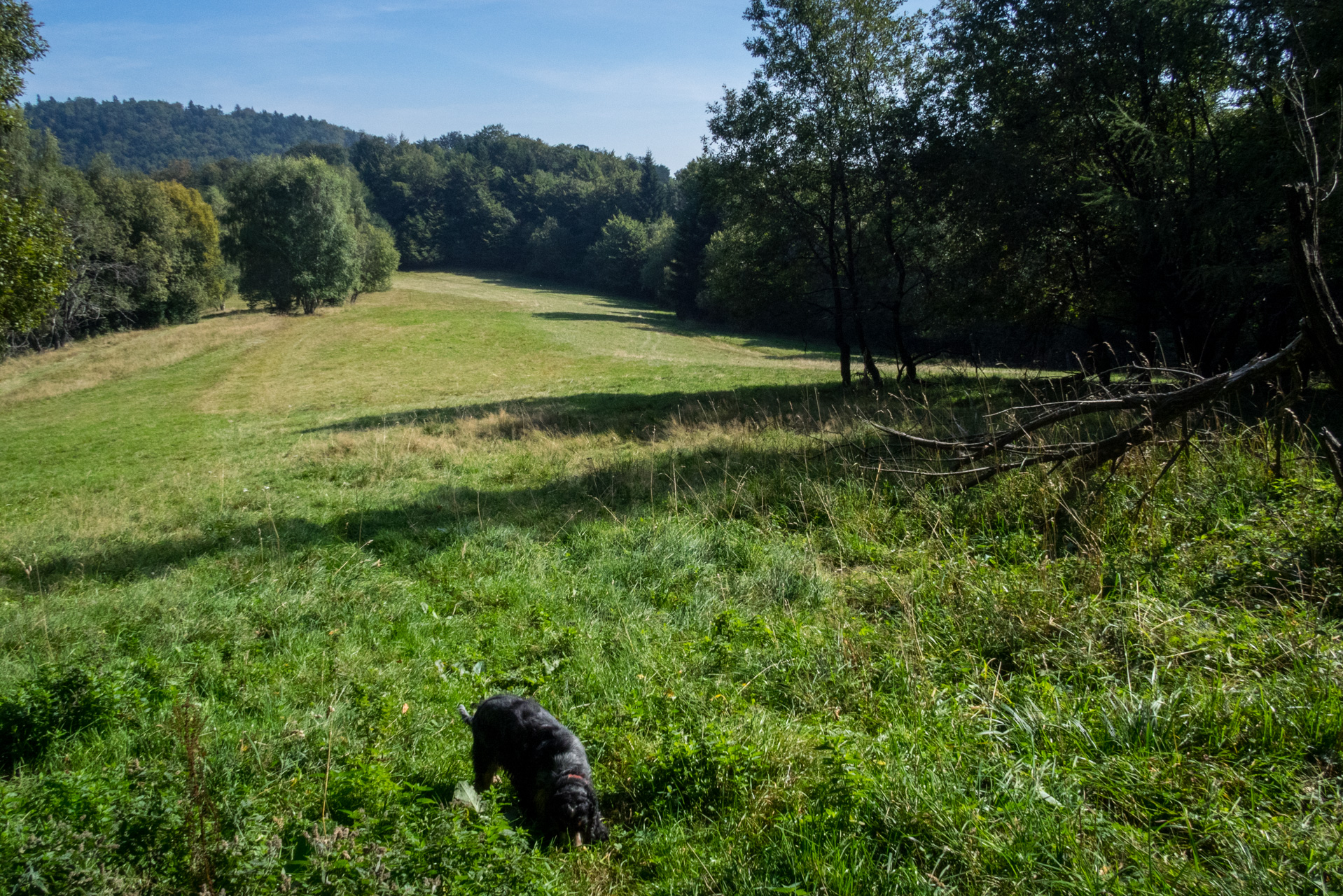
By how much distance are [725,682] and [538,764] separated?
1.42 meters

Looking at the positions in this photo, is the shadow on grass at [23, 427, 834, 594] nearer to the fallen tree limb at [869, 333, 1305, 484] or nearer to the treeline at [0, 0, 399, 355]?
the fallen tree limb at [869, 333, 1305, 484]

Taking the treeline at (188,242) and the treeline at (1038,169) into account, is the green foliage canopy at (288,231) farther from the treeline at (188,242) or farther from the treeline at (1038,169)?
the treeline at (1038,169)

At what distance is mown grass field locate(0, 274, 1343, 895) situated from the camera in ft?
8.30

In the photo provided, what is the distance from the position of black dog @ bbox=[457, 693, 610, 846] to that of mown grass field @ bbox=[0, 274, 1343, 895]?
0.35 ft

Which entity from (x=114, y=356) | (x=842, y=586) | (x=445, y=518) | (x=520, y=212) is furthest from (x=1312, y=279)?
(x=520, y=212)

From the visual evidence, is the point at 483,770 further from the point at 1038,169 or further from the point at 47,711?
the point at 1038,169

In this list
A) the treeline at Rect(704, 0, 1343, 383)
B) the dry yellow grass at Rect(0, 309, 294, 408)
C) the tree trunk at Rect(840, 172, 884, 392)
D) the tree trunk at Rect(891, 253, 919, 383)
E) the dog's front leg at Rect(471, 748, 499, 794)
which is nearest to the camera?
the dog's front leg at Rect(471, 748, 499, 794)

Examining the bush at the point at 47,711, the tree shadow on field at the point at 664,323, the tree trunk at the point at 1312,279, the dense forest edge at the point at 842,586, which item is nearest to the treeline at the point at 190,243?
the tree shadow on field at the point at 664,323

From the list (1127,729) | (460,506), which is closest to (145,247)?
(460,506)

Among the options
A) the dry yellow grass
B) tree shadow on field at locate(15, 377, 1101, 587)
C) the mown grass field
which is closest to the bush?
the mown grass field

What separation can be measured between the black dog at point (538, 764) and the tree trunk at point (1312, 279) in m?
5.24

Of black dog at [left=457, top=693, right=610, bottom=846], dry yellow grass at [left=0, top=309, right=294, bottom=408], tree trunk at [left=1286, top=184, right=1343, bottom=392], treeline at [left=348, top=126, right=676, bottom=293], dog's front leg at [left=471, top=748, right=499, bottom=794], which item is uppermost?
treeline at [left=348, top=126, right=676, bottom=293]

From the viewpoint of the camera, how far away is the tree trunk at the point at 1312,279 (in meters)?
4.37

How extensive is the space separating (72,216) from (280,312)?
50.1 feet
